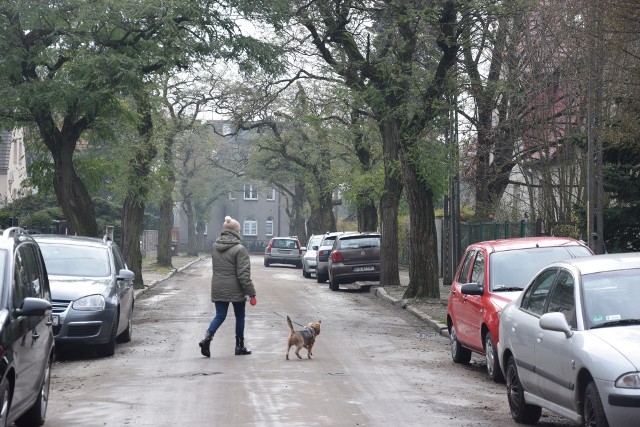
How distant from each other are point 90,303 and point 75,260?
1657 millimetres

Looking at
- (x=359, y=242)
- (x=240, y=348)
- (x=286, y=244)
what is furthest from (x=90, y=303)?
(x=286, y=244)

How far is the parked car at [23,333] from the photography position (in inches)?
305

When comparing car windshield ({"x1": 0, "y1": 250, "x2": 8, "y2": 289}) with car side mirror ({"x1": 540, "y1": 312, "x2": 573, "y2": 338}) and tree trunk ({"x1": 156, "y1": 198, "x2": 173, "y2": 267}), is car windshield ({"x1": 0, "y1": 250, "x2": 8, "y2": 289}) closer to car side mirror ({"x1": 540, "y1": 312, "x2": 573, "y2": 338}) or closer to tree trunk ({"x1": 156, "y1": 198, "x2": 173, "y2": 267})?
car side mirror ({"x1": 540, "y1": 312, "x2": 573, "y2": 338})

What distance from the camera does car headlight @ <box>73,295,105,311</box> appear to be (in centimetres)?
1505

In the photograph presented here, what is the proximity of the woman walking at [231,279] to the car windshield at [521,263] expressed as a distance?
3376mm

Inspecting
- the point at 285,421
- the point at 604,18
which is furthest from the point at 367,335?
the point at 285,421

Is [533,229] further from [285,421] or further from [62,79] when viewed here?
[285,421]

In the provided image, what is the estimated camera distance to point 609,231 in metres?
19.7

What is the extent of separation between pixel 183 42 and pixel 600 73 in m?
9.83

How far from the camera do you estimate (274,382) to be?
12281 mm

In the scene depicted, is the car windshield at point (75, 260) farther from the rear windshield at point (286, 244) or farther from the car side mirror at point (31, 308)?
the rear windshield at point (286, 244)

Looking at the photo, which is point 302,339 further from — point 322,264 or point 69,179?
point 322,264

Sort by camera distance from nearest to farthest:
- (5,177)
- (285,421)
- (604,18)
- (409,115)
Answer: (285,421) < (604,18) < (409,115) < (5,177)

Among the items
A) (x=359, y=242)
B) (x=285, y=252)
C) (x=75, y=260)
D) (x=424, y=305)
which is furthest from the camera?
(x=285, y=252)
